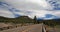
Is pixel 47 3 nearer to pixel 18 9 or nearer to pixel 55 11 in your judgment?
pixel 55 11

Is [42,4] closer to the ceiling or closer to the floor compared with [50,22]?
closer to the ceiling

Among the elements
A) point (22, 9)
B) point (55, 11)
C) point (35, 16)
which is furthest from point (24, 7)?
point (55, 11)

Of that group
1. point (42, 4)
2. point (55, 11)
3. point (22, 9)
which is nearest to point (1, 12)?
point (22, 9)

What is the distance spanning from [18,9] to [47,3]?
0.74 metres

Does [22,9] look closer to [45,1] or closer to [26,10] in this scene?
[26,10]

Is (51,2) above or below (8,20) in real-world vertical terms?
above

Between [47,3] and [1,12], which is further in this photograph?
[47,3]

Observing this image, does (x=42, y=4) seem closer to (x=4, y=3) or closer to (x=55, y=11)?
(x=55, y=11)

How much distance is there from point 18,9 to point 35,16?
1.48ft

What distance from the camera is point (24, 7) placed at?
3381mm

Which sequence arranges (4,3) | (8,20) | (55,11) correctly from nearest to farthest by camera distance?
(8,20)
(4,3)
(55,11)

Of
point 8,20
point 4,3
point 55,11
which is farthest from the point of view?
point 55,11

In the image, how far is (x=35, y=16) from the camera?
130 inches

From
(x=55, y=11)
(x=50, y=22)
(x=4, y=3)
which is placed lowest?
(x=50, y=22)
